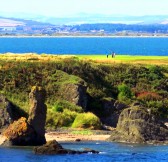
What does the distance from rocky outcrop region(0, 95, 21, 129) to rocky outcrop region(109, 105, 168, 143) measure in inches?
349

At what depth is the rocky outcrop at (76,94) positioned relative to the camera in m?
75.8

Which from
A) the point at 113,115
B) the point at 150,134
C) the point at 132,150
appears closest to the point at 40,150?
the point at 132,150

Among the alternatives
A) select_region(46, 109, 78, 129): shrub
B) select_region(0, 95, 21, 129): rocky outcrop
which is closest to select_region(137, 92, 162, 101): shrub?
select_region(46, 109, 78, 129): shrub

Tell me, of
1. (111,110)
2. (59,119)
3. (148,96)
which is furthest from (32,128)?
(148,96)

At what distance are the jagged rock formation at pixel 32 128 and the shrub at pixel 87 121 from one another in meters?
11.0

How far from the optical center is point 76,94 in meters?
76.1

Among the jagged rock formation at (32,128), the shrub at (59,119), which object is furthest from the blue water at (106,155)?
the shrub at (59,119)

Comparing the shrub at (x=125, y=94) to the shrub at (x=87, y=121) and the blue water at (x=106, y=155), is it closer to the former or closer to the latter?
the shrub at (x=87, y=121)

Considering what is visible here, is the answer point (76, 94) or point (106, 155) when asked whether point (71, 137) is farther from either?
point (76, 94)

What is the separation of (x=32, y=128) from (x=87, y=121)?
1388 centimetres

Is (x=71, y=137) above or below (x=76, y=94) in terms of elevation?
below

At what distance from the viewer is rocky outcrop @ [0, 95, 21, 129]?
6525 centimetres

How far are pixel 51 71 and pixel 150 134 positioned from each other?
23.7 meters

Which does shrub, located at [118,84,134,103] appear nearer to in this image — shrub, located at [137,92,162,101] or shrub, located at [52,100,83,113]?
shrub, located at [137,92,162,101]
